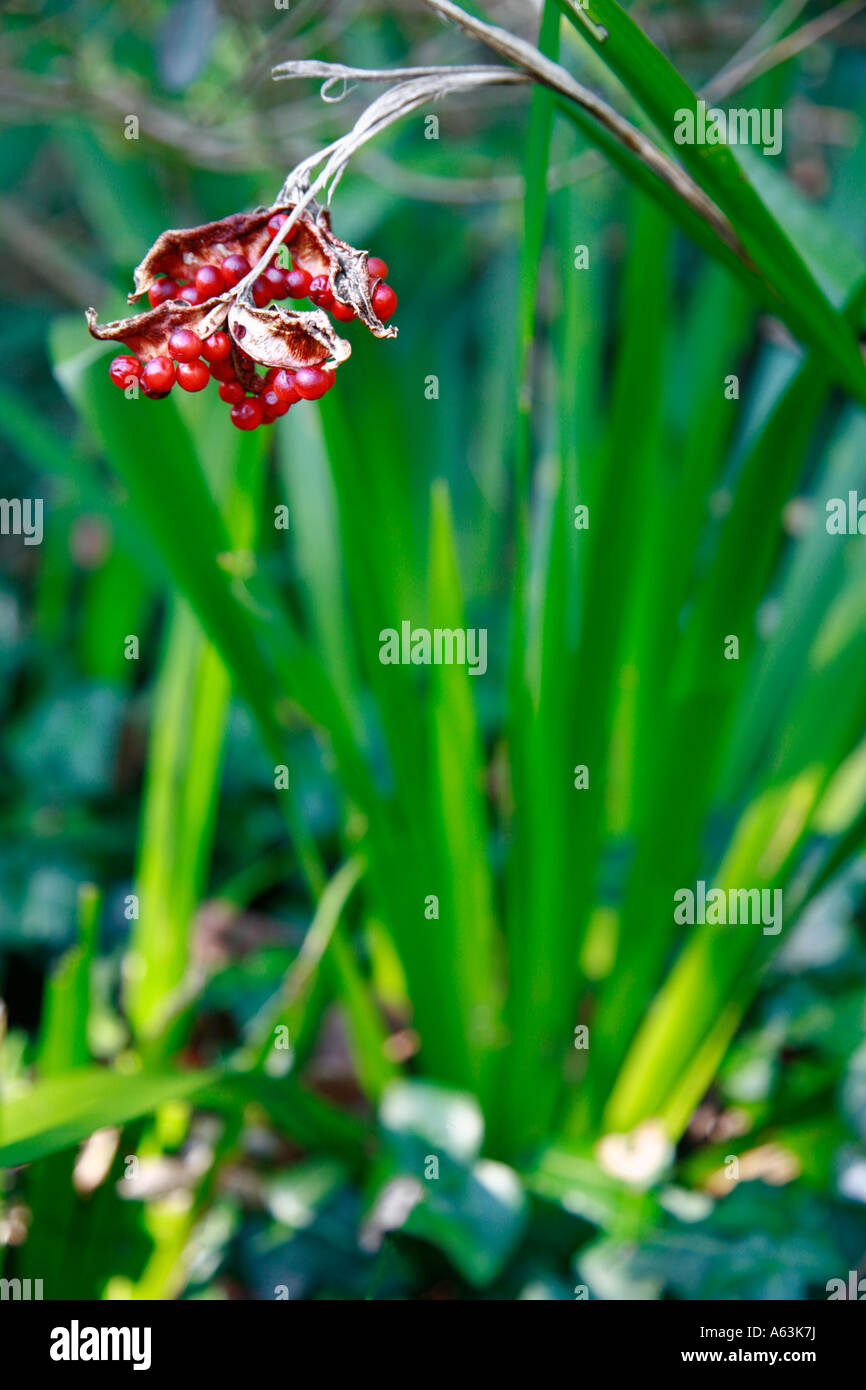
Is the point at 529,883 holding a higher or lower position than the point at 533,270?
lower

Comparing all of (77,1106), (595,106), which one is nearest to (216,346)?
(595,106)

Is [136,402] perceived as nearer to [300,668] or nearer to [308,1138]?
[300,668]

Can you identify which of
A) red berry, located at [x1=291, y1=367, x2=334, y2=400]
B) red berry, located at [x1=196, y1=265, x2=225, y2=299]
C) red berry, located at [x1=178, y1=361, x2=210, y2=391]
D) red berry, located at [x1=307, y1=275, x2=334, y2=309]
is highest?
red berry, located at [x1=196, y1=265, x2=225, y2=299]

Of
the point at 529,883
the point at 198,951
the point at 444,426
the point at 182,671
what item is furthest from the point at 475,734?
the point at 444,426

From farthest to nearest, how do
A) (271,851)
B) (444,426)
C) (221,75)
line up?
1. (221,75)
2. (444,426)
3. (271,851)
